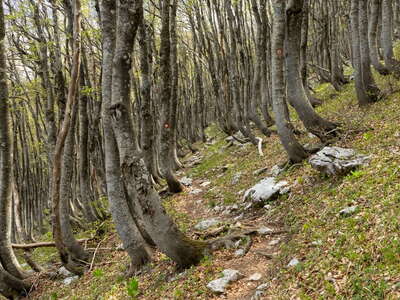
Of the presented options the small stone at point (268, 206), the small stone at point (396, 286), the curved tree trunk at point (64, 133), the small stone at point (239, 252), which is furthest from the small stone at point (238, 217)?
the small stone at point (396, 286)

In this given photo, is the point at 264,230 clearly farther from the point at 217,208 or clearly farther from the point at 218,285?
the point at 217,208

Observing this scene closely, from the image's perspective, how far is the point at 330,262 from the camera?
4.28 metres

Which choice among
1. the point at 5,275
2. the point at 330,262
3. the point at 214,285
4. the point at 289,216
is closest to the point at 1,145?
the point at 5,275

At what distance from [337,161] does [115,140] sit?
468 centimetres

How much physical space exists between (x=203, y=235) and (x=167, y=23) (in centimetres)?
679

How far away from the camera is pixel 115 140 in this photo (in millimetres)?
6777

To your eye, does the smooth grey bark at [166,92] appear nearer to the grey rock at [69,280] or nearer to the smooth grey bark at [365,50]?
the grey rock at [69,280]

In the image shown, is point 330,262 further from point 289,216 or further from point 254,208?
point 254,208

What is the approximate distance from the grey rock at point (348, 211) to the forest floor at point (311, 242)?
7cm

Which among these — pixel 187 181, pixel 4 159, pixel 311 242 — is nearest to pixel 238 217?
pixel 311 242

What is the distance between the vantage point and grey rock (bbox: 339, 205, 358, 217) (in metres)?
5.17

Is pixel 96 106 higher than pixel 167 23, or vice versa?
pixel 167 23

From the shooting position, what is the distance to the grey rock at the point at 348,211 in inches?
204

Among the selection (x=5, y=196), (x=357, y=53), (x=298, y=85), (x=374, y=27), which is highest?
(x=374, y=27)
